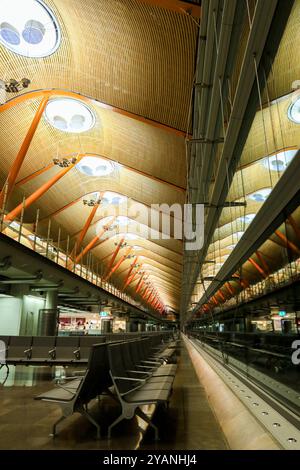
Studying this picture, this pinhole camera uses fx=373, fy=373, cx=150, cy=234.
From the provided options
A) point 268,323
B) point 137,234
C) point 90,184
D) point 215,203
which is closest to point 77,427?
point 268,323

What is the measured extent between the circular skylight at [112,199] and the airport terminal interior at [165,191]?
287cm

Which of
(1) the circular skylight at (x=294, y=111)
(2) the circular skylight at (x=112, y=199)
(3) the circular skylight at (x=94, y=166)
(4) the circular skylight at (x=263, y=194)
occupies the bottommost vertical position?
(4) the circular skylight at (x=263, y=194)

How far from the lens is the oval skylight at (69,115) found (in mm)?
18172

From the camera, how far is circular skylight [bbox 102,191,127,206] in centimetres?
2921

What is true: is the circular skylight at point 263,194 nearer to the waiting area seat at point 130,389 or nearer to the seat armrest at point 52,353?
the waiting area seat at point 130,389

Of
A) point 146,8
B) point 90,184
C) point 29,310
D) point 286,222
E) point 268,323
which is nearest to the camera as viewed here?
point 286,222

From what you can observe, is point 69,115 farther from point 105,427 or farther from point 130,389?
point 105,427

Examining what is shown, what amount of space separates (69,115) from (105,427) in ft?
57.1

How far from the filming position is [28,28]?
45.5 ft

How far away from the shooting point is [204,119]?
610 cm

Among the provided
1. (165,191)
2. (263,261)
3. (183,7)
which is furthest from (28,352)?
(165,191)

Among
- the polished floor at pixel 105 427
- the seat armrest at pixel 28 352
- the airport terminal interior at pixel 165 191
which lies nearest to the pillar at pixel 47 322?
the airport terminal interior at pixel 165 191
